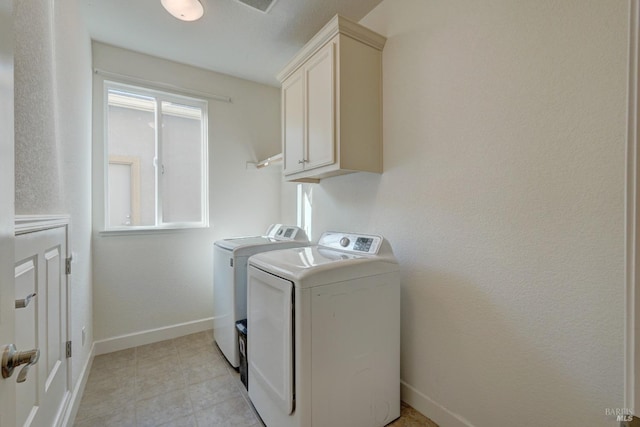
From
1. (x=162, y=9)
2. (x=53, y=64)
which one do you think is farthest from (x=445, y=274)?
(x=162, y=9)

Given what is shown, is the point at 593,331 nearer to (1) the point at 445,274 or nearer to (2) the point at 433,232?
(1) the point at 445,274

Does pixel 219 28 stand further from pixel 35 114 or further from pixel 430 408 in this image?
pixel 430 408

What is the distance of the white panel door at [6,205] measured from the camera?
0.52 meters

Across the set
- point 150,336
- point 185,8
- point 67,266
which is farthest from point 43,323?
point 185,8

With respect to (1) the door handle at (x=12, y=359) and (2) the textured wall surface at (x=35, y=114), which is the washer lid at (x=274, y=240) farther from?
(1) the door handle at (x=12, y=359)

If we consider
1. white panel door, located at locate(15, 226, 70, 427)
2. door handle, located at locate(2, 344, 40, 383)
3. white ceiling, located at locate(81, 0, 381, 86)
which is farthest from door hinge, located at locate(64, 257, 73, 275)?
white ceiling, located at locate(81, 0, 381, 86)

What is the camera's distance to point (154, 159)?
262 centimetres

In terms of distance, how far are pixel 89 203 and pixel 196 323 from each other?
1.42 m

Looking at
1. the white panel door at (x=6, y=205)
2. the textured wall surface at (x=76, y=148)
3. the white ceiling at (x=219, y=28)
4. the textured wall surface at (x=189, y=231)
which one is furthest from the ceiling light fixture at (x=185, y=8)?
the white panel door at (x=6, y=205)

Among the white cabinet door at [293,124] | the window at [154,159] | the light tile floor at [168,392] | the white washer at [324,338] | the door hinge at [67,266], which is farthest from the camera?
the window at [154,159]

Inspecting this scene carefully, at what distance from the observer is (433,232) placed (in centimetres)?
158

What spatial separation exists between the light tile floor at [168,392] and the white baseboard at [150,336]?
2.3 inches

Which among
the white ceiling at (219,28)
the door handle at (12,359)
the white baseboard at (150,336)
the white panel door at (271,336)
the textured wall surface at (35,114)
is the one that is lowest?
the white baseboard at (150,336)

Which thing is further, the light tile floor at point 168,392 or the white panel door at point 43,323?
the light tile floor at point 168,392
